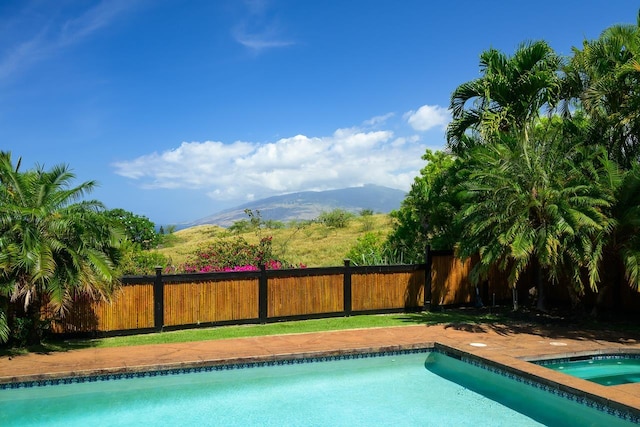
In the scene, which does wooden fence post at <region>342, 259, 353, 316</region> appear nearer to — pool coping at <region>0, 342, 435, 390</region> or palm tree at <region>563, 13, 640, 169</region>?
pool coping at <region>0, 342, 435, 390</region>

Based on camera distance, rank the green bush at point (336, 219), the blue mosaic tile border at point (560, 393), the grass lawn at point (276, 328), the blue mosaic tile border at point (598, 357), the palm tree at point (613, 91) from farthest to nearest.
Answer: the green bush at point (336, 219) → the palm tree at point (613, 91) → the grass lawn at point (276, 328) → the blue mosaic tile border at point (598, 357) → the blue mosaic tile border at point (560, 393)

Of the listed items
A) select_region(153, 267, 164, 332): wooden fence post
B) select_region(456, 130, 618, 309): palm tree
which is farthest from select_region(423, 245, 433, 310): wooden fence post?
select_region(153, 267, 164, 332): wooden fence post

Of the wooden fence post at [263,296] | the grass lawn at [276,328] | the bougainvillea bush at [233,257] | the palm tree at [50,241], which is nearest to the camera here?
the palm tree at [50,241]

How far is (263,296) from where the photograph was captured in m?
12.6

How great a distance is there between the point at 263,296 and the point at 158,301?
2.53m

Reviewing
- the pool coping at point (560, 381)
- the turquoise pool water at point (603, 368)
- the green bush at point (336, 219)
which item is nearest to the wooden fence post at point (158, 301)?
the pool coping at point (560, 381)

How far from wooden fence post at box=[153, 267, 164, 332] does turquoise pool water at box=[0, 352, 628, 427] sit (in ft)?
10.1

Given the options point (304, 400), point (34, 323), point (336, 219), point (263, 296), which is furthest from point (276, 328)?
point (336, 219)

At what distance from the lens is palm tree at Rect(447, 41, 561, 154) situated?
13.8 metres

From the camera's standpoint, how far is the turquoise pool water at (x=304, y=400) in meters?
7.07

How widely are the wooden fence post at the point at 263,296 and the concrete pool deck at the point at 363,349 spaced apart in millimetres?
1573

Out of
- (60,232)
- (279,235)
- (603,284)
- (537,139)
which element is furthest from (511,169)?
(279,235)

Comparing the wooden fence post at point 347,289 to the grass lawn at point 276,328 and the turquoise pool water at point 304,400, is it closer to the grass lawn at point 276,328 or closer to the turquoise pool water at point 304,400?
the grass lawn at point 276,328

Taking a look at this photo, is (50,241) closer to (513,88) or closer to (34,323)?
(34,323)
